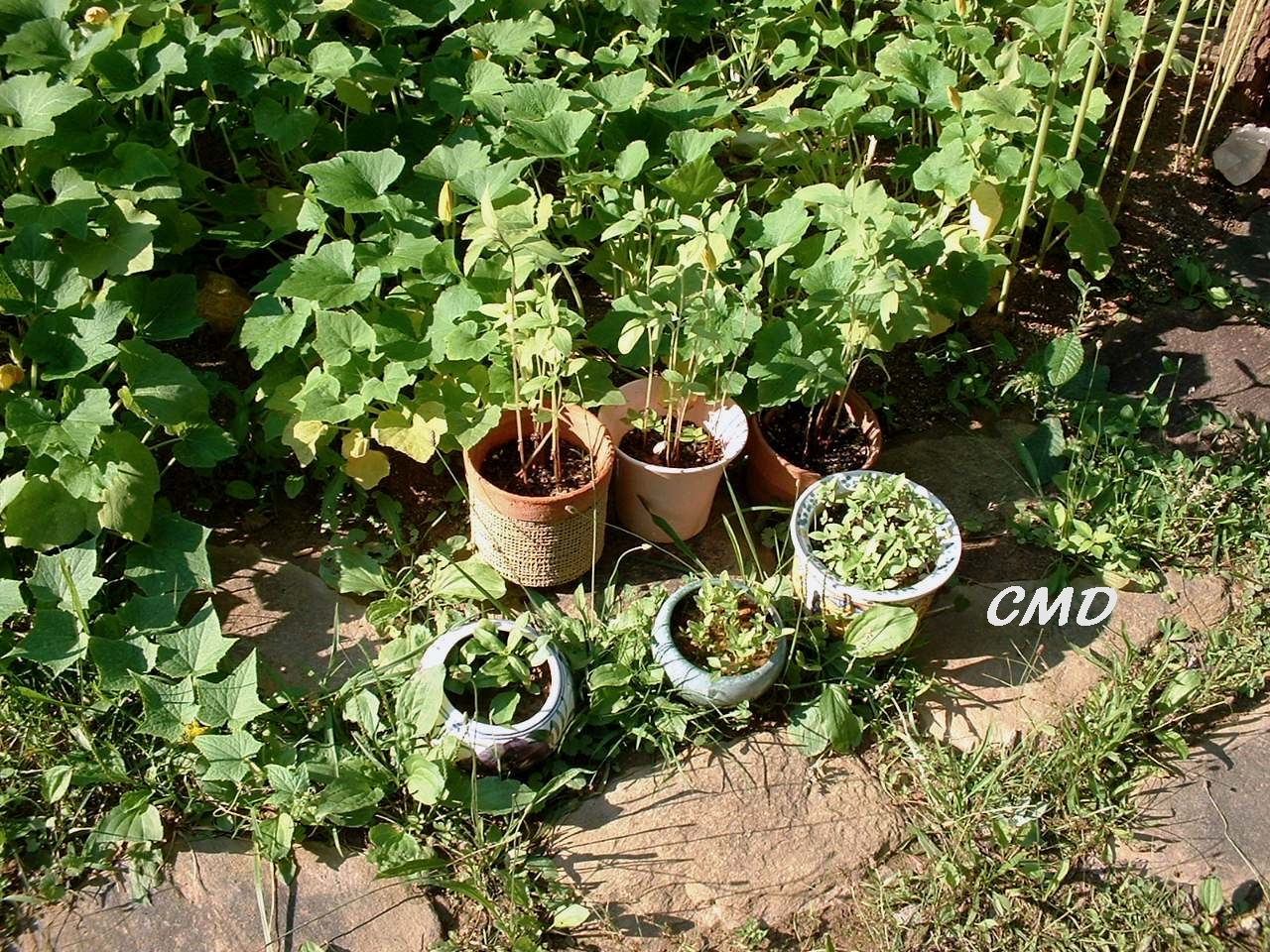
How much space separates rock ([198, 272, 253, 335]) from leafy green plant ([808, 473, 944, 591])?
1.55 m

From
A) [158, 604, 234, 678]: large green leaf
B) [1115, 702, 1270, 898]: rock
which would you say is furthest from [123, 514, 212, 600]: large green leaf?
[1115, 702, 1270, 898]: rock

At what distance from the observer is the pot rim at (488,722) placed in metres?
2.38

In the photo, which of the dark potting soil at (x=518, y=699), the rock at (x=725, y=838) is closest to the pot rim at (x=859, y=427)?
the rock at (x=725, y=838)

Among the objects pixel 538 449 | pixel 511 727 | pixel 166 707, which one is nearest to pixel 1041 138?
pixel 538 449

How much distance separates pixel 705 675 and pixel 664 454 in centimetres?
58

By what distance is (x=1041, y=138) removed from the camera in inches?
119

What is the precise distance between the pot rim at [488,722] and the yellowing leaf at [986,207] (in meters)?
1.58

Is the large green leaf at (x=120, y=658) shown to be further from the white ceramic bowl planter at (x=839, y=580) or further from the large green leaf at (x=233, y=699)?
the white ceramic bowl planter at (x=839, y=580)

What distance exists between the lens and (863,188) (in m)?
2.84

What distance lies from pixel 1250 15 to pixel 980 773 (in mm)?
2594

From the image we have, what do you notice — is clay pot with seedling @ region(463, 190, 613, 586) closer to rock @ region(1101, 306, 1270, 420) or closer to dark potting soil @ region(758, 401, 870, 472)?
dark potting soil @ region(758, 401, 870, 472)

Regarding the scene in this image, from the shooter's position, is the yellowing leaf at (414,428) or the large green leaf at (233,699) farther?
the yellowing leaf at (414,428)

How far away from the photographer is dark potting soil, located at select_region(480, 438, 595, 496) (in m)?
2.74

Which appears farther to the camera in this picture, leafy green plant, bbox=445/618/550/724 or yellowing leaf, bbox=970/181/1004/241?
yellowing leaf, bbox=970/181/1004/241
